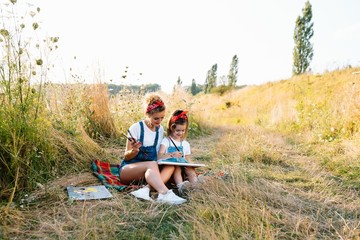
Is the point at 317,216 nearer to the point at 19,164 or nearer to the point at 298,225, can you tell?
the point at 298,225

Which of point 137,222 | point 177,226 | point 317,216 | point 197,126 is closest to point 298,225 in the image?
point 317,216

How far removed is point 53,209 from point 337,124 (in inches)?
185

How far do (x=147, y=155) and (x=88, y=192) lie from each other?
67 centimetres

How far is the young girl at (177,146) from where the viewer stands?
294 centimetres

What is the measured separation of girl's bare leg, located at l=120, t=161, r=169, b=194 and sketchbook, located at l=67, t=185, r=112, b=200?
0.83ft

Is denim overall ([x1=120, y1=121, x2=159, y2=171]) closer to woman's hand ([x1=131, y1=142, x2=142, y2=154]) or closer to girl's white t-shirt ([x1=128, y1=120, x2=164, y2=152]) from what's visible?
girl's white t-shirt ([x1=128, y1=120, x2=164, y2=152])

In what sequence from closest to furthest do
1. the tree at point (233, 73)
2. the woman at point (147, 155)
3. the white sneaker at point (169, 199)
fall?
the white sneaker at point (169, 199) → the woman at point (147, 155) → the tree at point (233, 73)

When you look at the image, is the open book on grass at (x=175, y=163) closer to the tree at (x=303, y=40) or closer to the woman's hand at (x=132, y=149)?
the woman's hand at (x=132, y=149)

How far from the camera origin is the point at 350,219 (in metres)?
2.17

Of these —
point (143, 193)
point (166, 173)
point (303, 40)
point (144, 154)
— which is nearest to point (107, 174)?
point (144, 154)

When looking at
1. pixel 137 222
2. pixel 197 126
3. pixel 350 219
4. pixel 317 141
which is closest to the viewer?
pixel 137 222

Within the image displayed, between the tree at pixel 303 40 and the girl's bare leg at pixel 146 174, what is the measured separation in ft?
68.3

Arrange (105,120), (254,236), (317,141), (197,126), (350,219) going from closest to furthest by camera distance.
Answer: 1. (254,236)
2. (350,219)
3. (105,120)
4. (317,141)
5. (197,126)

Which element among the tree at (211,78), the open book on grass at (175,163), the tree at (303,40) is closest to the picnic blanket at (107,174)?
the open book on grass at (175,163)
